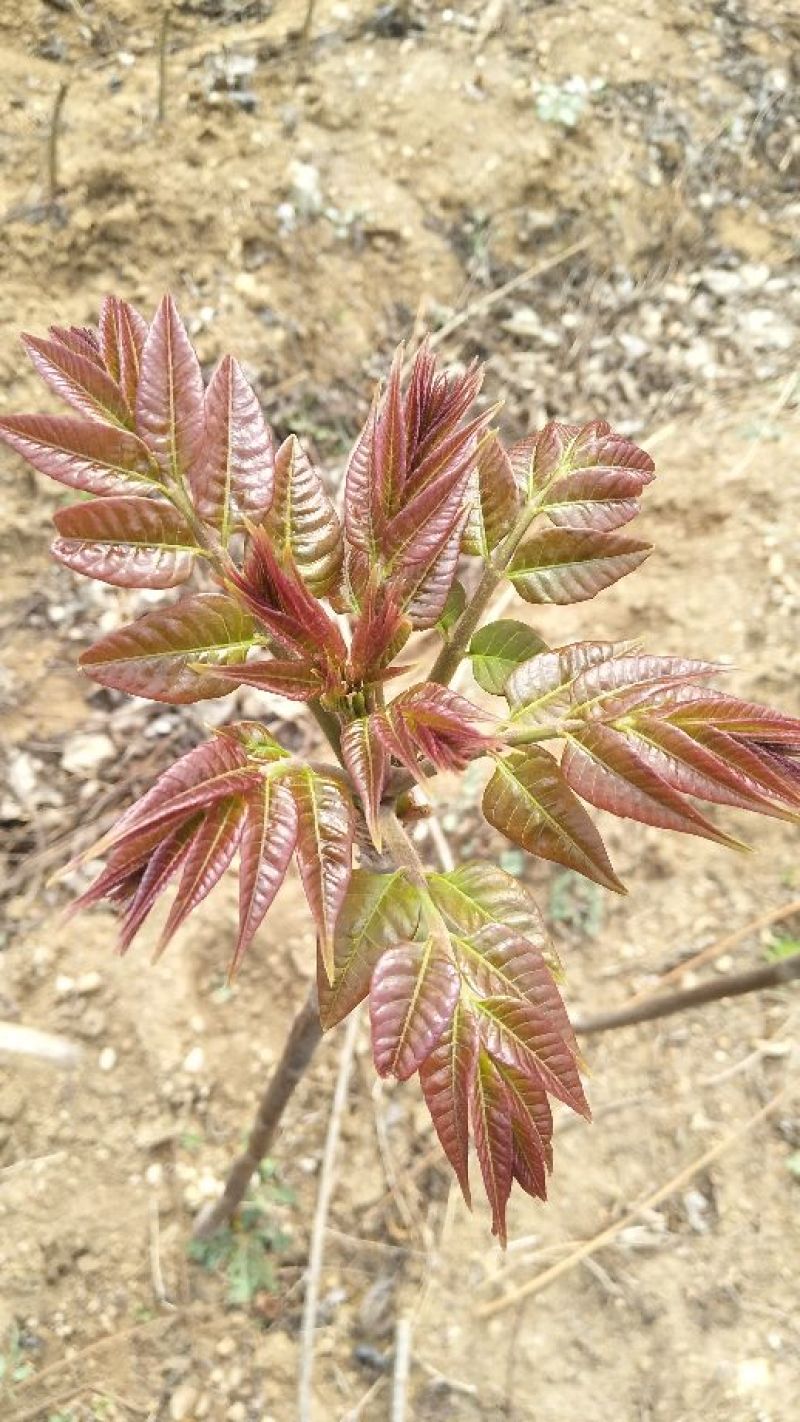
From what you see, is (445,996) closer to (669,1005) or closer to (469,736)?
(469,736)

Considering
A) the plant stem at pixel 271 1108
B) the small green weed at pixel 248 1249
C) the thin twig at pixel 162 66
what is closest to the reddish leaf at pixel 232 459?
the plant stem at pixel 271 1108

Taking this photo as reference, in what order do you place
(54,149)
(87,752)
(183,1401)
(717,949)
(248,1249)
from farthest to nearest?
1. (54,149)
2. (87,752)
3. (717,949)
4. (248,1249)
5. (183,1401)

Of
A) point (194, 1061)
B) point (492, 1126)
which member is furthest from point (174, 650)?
point (194, 1061)

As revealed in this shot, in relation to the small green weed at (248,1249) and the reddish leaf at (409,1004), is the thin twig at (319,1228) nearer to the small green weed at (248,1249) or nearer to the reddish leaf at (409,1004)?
the small green weed at (248,1249)

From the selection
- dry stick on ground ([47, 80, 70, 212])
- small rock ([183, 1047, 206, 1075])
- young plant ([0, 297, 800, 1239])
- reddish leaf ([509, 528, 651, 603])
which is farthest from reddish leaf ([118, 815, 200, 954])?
dry stick on ground ([47, 80, 70, 212])

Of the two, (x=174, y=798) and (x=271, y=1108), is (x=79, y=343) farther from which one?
(x=271, y=1108)
